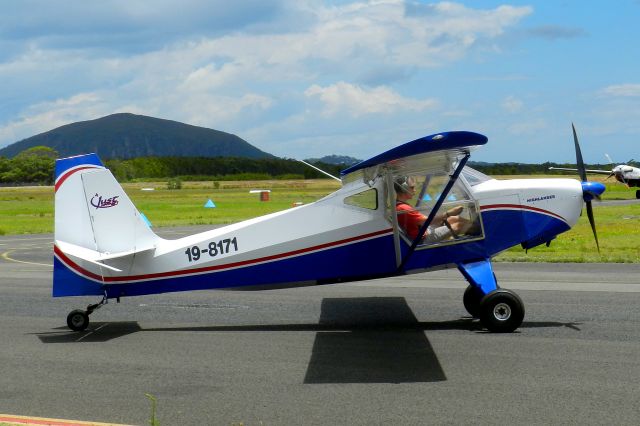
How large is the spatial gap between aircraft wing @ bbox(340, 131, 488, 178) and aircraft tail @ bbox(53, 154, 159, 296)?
376cm

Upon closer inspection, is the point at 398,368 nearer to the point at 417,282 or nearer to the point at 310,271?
the point at 310,271

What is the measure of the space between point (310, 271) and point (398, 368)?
8.70 feet

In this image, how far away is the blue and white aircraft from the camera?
10375 mm

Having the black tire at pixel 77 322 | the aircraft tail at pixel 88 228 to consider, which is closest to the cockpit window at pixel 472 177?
the aircraft tail at pixel 88 228

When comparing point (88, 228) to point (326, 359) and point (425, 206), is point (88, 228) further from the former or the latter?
point (425, 206)

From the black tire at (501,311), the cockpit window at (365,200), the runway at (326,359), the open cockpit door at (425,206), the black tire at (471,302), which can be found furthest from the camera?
the black tire at (471,302)

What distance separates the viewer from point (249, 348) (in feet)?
30.7

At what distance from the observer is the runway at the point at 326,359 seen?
261 inches

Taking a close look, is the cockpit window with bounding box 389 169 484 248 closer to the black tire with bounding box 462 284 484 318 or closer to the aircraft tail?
the black tire with bounding box 462 284 484 318

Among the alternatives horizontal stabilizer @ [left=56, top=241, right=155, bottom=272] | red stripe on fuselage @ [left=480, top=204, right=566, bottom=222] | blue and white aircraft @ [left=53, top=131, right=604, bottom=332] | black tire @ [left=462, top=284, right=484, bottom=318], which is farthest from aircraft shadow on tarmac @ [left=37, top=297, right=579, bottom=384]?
red stripe on fuselage @ [left=480, top=204, right=566, bottom=222]

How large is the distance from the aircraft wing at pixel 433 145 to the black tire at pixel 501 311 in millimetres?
2201

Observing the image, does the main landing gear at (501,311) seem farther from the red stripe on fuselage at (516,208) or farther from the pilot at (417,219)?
the red stripe on fuselage at (516,208)

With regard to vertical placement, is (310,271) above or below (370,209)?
below

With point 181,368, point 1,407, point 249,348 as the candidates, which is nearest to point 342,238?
point 249,348
